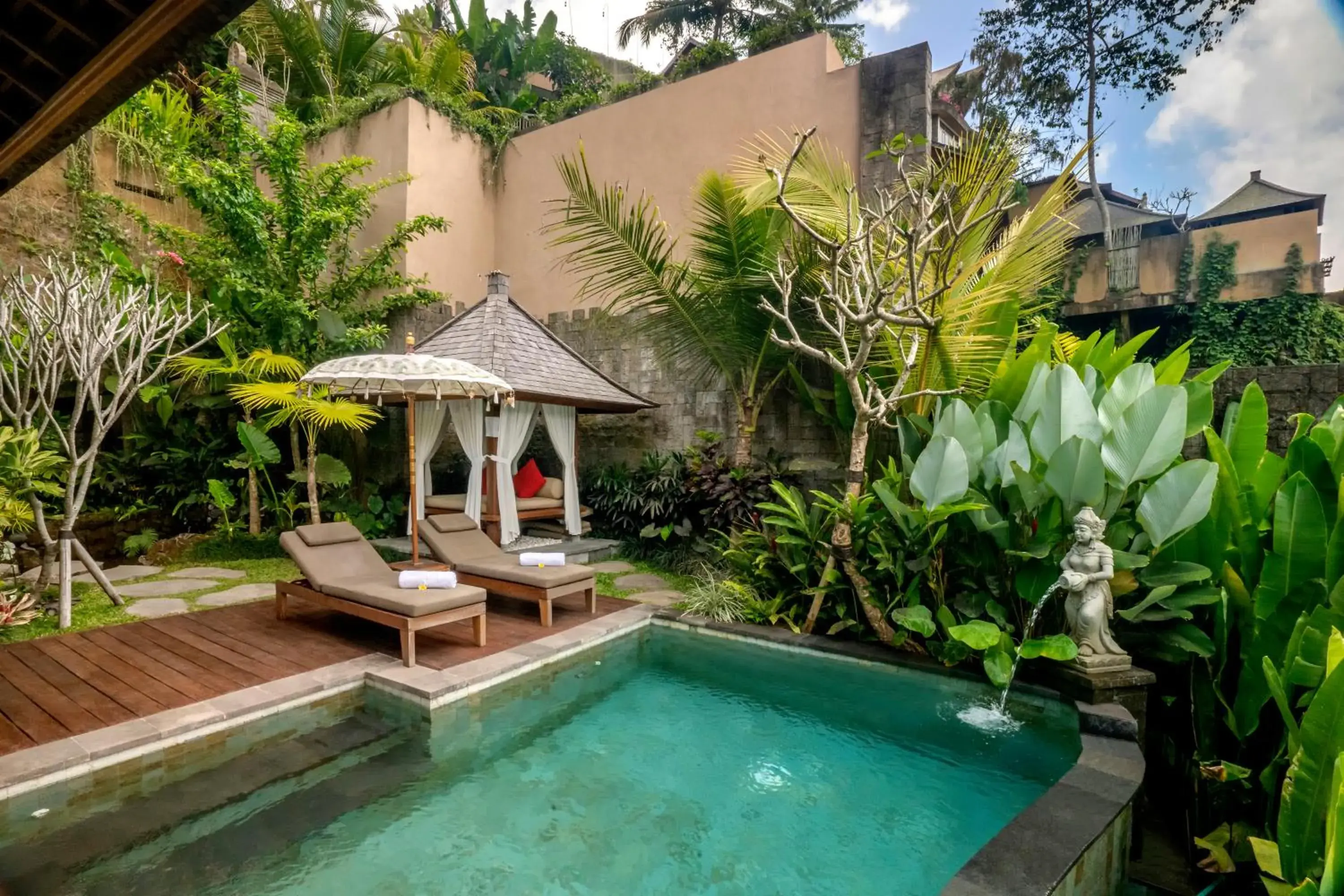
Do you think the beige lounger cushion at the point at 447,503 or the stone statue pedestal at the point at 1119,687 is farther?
the beige lounger cushion at the point at 447,503

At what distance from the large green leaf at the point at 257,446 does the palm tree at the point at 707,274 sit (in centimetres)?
428

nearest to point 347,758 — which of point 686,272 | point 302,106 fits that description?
point 686,272

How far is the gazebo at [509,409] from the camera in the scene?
785 cm

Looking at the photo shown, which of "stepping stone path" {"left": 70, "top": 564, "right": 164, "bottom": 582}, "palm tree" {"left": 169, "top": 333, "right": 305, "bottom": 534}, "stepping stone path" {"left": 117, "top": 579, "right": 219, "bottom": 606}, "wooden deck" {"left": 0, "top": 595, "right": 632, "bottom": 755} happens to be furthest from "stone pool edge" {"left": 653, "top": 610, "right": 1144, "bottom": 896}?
"palm tree" {"left": 169, "top": 333, "right": 305, "bottom": 534}

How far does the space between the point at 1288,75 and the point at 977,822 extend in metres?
→ 8.92

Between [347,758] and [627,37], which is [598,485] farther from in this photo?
[627,37]

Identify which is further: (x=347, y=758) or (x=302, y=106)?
(x=302, y=106)

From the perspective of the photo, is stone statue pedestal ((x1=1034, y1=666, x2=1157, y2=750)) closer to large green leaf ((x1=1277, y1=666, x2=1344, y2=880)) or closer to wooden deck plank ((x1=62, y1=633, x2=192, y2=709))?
large green leaf ((x1=1277, y1=666, x2=1344, y2=880))

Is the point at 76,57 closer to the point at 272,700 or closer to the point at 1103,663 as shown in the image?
the point at 272,700

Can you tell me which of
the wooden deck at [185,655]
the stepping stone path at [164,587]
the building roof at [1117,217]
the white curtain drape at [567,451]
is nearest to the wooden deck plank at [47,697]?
the wooden deck at [185,655]

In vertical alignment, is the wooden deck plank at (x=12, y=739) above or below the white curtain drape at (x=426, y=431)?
below

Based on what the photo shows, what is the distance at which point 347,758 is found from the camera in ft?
11.1

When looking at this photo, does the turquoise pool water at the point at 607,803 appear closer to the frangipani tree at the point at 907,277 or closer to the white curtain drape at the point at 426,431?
the frangipani tree at the point at 907,277

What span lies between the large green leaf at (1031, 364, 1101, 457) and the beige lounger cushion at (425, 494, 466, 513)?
6314mm
